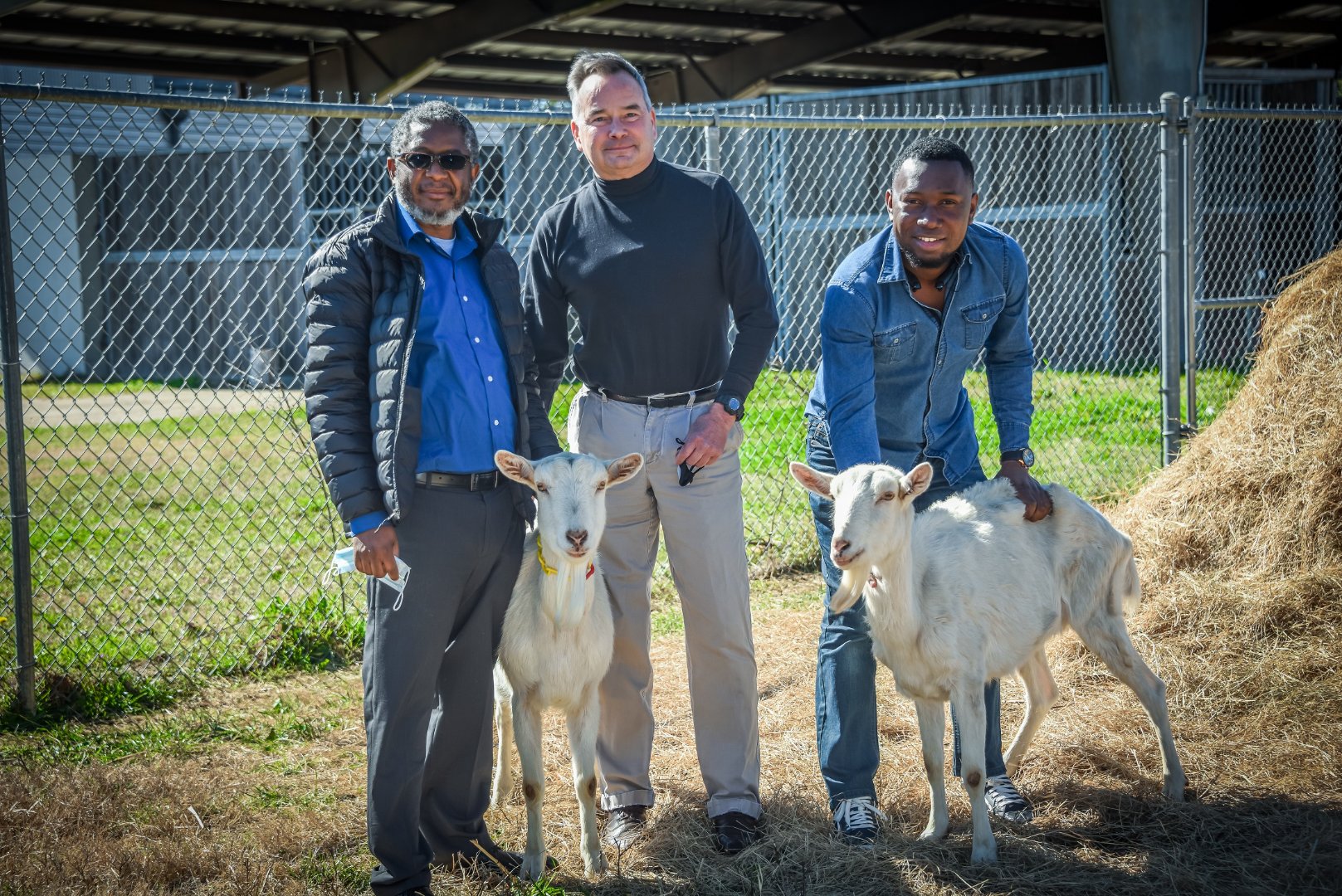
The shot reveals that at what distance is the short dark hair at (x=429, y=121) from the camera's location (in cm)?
355

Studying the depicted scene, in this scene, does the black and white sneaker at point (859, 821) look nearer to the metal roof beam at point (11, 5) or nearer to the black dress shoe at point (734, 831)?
the black dress shoe at point (734, 831)

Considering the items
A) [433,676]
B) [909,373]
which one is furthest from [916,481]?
[433,676]

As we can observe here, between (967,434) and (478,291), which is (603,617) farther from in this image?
(967,434)

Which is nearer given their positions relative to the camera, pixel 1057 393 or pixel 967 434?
pixel 967 434

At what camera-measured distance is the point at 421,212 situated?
355cm

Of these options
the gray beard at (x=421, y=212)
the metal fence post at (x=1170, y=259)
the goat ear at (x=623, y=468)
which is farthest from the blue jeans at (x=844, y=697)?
the metal fence post at (x=1170, y=259)

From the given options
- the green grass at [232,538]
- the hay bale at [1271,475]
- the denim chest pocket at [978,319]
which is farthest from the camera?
the hay bale at [1271,475]

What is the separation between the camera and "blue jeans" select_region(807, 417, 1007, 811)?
164 inches

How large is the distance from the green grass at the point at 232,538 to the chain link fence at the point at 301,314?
0.03 m

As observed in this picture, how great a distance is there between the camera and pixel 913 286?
4.15 metres

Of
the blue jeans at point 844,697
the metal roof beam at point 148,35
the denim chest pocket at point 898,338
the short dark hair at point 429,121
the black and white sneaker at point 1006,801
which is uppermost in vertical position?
the metal roof beam at point 148,35

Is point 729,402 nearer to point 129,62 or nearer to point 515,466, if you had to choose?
point 515,466

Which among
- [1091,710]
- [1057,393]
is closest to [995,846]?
[1091,710]

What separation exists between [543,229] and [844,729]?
6.96 feet
